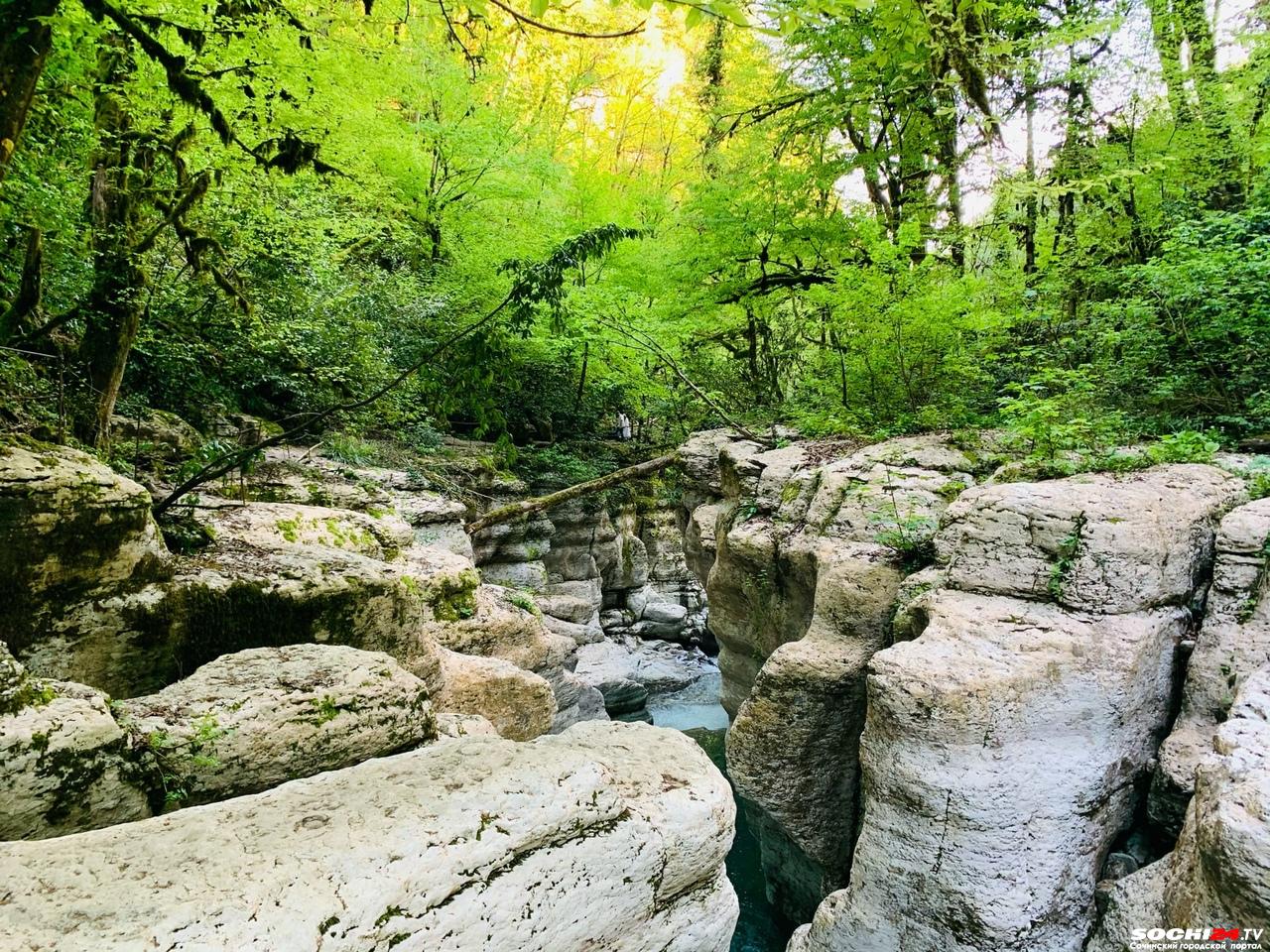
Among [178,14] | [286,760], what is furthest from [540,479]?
[286,760]

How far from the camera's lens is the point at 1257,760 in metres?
2.95

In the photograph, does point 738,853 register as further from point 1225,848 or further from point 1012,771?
point 1225,848

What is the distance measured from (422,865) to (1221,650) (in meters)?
5.46

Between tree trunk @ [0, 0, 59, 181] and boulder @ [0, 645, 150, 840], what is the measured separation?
2.85m

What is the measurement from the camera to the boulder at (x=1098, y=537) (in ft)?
15.0

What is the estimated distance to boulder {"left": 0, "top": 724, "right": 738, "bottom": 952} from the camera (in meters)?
1.73

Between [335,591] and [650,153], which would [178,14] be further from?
[650,153]

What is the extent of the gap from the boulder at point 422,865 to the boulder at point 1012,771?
2364mm

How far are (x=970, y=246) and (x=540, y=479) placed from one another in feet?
32.9

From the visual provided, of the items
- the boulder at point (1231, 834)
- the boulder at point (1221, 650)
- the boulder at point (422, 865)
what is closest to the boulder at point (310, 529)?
the boulder at point (422, 865)

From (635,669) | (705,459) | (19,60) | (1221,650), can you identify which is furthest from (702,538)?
(19,60)

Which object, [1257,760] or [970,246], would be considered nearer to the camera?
[1257,760]

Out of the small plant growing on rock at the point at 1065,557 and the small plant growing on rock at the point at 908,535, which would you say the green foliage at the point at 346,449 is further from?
the small plant growing on rock at the point at 1065,557
